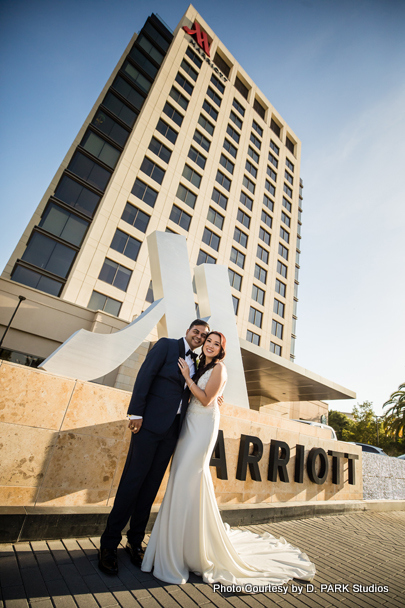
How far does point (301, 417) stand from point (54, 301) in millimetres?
23364

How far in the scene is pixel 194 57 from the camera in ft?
92.7

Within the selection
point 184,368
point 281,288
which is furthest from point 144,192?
point 184,368

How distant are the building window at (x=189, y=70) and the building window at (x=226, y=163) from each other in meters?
7.73

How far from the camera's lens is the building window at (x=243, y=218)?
28900 mm

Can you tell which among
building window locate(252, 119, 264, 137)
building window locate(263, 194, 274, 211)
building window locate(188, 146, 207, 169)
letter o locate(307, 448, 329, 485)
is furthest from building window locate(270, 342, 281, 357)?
building window locate(252, 119, 264, 137)

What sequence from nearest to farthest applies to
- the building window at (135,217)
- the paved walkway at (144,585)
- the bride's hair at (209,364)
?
the paved walkway at (144,585), the bride's hair at (209,364), the building window at (135,217)

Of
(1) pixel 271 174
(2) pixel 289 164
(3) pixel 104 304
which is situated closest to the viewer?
(3) pixel 104 304

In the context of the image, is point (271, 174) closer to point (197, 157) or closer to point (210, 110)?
point (210, 110)

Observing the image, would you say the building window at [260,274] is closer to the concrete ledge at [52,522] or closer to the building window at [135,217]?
the building window at [135,217]

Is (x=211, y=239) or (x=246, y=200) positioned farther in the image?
(x=246, y=200)

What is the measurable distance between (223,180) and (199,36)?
14663 mm

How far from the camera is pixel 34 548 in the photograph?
254 centimetres

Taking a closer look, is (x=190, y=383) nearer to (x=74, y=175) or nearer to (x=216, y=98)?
(x=74, y=175)

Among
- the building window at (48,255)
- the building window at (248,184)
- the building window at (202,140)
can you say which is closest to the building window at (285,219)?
the building window at (248,184)
